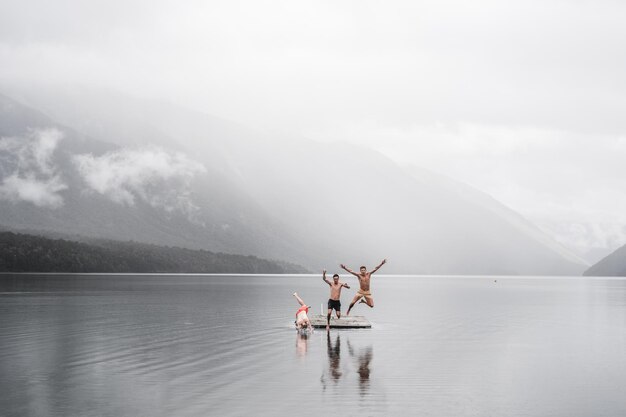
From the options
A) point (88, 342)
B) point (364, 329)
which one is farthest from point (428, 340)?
point (88, 342)

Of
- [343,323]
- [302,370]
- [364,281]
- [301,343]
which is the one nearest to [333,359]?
[302,370]

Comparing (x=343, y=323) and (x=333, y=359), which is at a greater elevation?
(x=343, y=323)

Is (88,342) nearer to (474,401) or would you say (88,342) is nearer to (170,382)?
(170,382)

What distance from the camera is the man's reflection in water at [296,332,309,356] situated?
38106 mm

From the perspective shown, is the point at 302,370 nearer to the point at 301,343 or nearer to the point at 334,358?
the point at 334,358

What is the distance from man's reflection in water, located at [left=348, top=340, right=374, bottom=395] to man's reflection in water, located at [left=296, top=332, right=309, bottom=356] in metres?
2.27

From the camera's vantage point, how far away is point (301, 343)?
42.2 metres

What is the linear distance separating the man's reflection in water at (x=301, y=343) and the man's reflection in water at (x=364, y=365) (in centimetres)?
227

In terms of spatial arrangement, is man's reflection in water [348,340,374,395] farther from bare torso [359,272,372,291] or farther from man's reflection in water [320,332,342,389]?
bare torso [359,272,372,291]

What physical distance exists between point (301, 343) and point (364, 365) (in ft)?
32.3

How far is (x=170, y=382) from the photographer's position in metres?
27.7

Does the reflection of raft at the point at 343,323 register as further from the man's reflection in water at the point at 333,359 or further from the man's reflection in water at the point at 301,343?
the man's reflection in water at the point at 333,359

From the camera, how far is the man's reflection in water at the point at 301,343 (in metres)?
38.1

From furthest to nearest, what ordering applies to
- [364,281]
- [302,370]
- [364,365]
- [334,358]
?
[364,281] → [334,358] → [364,365] → [302,370]
